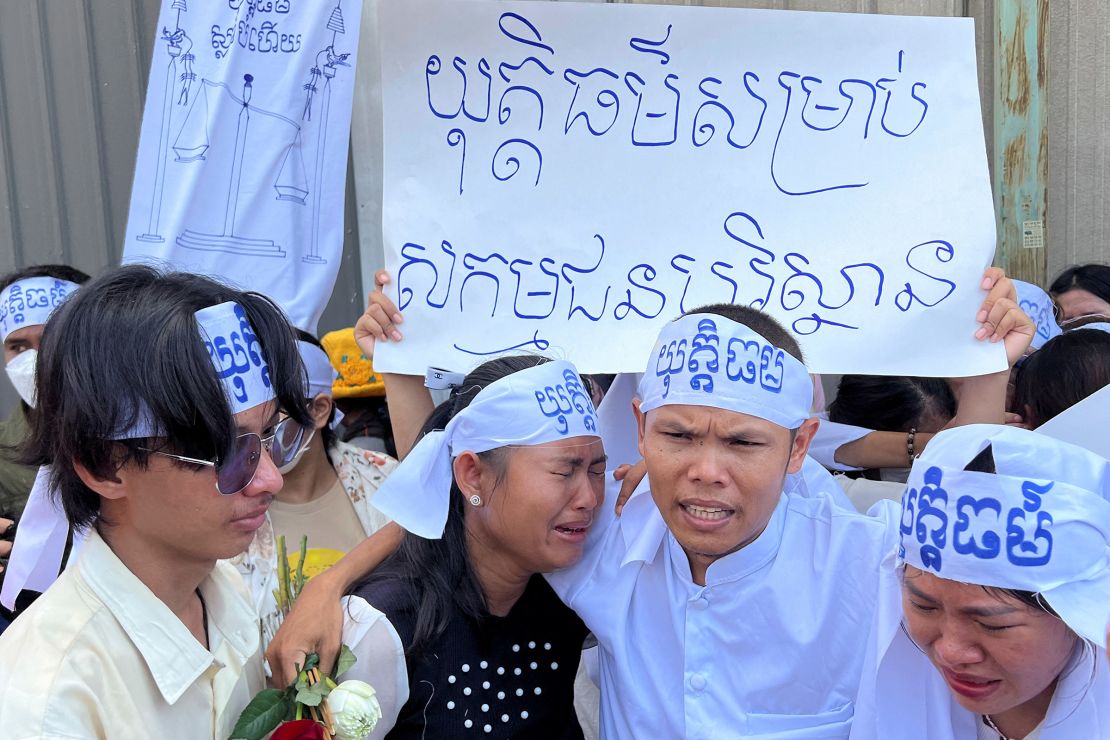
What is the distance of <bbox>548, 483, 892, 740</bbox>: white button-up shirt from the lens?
2268 millimetres

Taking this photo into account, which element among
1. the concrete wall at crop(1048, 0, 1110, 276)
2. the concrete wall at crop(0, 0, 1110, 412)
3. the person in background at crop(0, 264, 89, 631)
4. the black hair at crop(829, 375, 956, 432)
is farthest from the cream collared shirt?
the concrete wall at crop(1048, 0, 1110, 276)

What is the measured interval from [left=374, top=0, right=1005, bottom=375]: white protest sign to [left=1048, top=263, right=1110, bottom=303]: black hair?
5.44 ft

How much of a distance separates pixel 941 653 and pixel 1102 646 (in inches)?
10.0

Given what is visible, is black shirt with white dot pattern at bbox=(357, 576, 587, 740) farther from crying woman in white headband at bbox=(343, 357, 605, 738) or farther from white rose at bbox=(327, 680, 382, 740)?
white rose at bbox=(327, 680, 382, 740)

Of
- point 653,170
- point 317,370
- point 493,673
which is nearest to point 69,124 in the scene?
point 317,370

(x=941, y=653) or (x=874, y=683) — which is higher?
(x=941, y=653)

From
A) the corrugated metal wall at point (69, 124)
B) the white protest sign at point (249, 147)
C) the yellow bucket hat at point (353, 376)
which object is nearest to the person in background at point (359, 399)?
the yellow bucket hat at point (353, 376)

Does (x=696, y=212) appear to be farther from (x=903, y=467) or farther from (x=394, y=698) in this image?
(x=394, y=698)

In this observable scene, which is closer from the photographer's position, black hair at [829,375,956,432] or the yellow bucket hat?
black hair at [829,375,956,432]

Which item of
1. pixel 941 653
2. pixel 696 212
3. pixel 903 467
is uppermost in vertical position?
pixel 696 212

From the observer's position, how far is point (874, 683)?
2057 millimetres

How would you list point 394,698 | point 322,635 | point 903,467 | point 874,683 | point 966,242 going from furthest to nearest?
point 903,467 → point 966,242 → point 394,698 → point 322,635 → point 874,683

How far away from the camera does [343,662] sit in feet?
6.93

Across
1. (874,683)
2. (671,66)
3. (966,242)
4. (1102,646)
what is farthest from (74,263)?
(1102,646)
